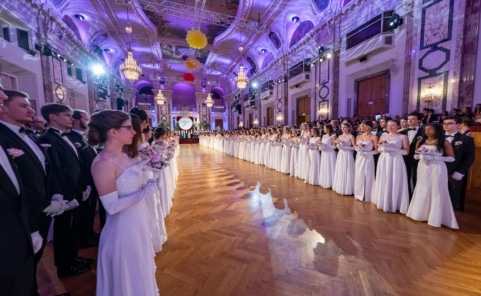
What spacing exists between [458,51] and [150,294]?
27.0 feet

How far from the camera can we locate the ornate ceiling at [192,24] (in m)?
10.4

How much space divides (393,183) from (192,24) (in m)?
13.7

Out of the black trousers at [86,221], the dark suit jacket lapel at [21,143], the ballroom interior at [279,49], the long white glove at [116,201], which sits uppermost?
the ballroom interior at [279,49]

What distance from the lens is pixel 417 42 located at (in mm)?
6641

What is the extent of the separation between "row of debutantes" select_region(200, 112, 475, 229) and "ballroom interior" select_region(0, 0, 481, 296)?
28 centimetres

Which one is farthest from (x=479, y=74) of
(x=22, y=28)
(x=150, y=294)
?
(x=22, y=28)

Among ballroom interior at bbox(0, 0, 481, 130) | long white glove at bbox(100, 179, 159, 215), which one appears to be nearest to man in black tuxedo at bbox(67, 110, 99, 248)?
long white glove at bbox(100, 179, 159, 215)

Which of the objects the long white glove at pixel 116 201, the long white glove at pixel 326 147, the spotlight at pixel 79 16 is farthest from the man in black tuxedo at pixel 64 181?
the spotlight at pixel 79 16

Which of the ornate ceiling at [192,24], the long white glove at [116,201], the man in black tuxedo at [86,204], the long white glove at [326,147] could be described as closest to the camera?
the long white glove at [116,201]

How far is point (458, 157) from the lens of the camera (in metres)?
3.22

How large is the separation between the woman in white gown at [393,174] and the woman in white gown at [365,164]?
1.05 feet

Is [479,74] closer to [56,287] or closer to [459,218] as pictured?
[459,218]

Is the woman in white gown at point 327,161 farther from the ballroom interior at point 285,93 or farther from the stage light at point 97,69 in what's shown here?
the stage light at point 97,69

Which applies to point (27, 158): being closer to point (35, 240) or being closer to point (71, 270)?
point (35, 240)
